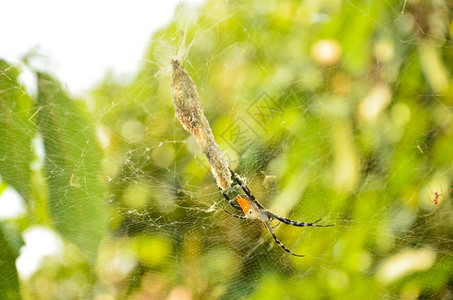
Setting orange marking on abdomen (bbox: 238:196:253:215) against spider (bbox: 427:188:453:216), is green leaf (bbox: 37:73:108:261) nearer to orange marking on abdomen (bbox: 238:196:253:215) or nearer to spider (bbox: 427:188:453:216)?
orange marking on abdomen (bbox: 238:196:253:215)

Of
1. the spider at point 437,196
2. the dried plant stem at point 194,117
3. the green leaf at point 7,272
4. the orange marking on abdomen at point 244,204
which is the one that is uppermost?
the dried plant stem at point 194,117

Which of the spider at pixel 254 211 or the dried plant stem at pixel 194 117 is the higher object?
the dried plant stem at pixel 194 117

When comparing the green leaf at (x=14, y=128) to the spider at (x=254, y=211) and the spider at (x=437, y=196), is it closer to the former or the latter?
the spider at (x=254, y=211)

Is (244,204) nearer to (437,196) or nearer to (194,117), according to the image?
(194,117)

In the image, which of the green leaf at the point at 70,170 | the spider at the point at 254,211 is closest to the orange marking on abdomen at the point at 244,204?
the spider at the point at 254,211

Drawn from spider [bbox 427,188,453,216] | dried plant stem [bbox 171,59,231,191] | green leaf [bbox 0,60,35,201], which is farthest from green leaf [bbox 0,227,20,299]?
spider [bbox 427,188,453,216]

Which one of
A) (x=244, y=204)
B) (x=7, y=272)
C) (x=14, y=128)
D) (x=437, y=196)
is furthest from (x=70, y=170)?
(x=437, y=196)
